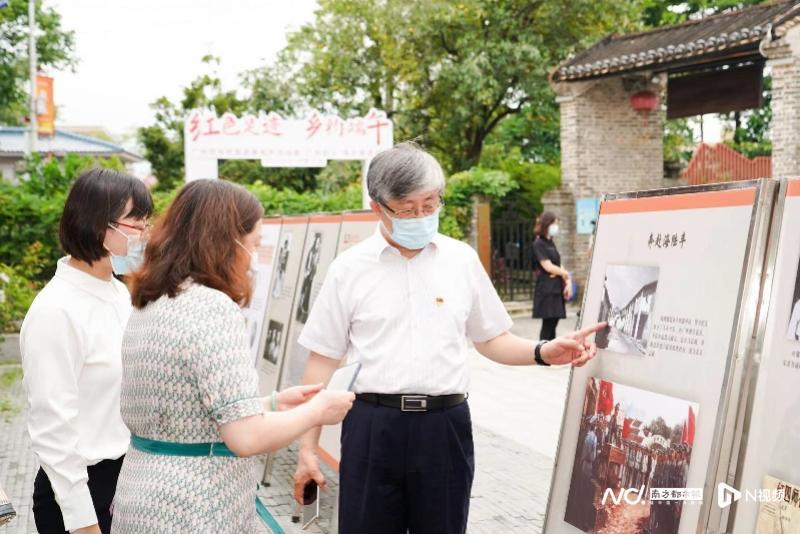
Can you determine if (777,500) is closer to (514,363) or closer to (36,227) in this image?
(514,363)

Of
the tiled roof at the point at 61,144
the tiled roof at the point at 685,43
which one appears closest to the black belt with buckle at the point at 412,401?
the tiled roof at the point at 685,43

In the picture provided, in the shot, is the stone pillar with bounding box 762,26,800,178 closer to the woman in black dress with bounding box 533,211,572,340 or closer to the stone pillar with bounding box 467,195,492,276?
the stone pillar with bounding box 467,195,492,276

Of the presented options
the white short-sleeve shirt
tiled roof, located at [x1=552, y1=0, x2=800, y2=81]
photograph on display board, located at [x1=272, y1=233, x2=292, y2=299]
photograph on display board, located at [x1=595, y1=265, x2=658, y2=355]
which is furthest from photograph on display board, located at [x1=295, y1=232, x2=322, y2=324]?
tiled roof, located at [x1=552, y1=0, x2=800, y2=81]

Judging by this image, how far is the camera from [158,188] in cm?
2398

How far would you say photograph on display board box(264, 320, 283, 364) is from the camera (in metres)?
6.09

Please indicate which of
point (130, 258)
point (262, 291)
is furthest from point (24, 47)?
point (130, 258)

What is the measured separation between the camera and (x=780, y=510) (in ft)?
6.77

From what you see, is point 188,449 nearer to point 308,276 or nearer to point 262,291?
point 308,276

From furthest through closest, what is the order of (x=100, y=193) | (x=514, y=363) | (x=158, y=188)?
(x=158, y=188)
(x=514, y=363)
(x=100, y=193)

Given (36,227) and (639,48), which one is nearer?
(36,227)

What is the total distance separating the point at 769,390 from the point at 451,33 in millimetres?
20575

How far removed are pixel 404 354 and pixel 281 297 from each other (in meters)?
3.52

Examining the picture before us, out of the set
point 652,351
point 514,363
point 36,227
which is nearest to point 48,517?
point 514,363

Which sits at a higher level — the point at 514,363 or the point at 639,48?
the point at 639,48
